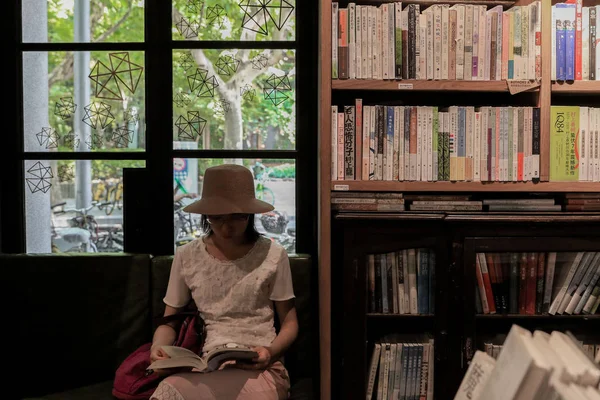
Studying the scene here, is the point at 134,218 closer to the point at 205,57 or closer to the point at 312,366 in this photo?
the point at 205,57

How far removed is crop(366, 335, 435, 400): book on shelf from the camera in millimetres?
2438

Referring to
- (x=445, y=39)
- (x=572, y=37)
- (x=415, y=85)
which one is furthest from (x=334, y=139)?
(x=572, y=37)

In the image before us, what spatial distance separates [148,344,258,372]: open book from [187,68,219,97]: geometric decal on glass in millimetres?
1232

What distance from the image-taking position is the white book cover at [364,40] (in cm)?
239

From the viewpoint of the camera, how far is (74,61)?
287 centimetres

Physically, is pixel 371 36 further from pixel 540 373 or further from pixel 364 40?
pixel 540 373

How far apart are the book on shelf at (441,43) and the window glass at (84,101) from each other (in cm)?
105

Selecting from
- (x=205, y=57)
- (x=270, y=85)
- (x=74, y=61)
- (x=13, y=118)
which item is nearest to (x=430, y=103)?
(x=270, y=85)

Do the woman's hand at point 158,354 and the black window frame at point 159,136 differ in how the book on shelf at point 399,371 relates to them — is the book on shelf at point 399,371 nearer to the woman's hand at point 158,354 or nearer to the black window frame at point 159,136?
the black window frame at point 159,136

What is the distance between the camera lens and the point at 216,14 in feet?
9.24

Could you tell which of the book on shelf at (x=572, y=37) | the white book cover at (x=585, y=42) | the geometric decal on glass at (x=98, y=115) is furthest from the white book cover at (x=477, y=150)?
the geometric decal on glass at (x=98, y=115)

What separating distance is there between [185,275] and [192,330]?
21cm

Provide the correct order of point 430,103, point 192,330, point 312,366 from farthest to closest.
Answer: point 430,103 → point 312,366 → point 192,330

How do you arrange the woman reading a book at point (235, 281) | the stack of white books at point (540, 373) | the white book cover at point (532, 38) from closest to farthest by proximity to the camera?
the stack of white books at point (540, 373) < the woman reading a book at point (235, 281) < the white book cover at point (532, 38)
